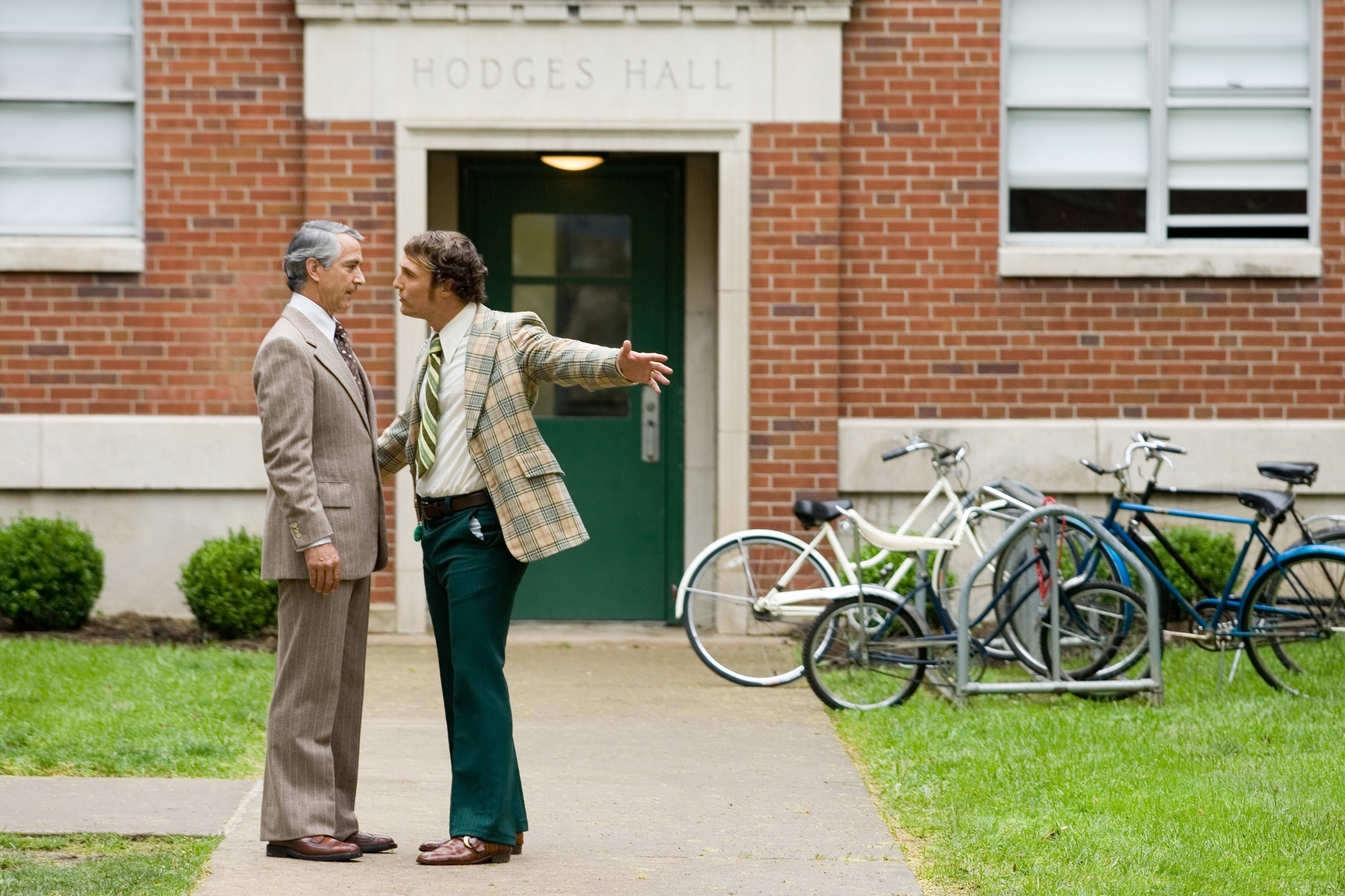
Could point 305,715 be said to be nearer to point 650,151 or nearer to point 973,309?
point 650,151

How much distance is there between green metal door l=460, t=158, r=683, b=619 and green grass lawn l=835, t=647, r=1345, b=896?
2970 mm

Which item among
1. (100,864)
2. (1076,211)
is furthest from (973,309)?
(100,864)

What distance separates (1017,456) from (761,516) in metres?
1.54

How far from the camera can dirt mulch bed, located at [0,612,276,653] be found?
8797 millimetres

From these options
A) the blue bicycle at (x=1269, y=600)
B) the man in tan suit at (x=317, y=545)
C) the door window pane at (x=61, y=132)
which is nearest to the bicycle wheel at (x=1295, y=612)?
the blue bicycle at (x=1269, y=600)

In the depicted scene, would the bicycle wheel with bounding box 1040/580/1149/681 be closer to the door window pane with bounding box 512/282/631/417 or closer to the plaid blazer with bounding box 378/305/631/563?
the plaid blazer with bounding box 378/305/631/563

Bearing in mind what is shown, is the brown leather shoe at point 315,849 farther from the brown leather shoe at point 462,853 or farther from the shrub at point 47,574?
the shrub at point 47,574

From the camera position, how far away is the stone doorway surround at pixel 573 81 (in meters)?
9.22

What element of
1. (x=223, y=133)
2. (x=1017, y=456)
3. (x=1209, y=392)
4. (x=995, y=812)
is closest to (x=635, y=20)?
(x=223, y=133)

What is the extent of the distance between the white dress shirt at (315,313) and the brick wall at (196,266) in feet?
14.2

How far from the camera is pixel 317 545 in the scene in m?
4.72

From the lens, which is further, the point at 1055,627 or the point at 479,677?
the point at 1055,627

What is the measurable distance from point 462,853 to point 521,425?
1.29 metres

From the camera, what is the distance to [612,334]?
10164 millimetres
